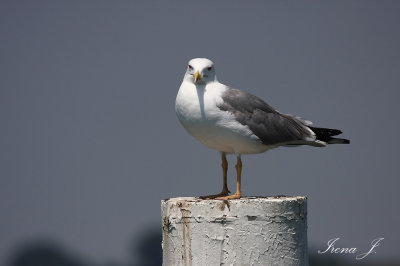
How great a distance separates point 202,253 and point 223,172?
7.51 feet

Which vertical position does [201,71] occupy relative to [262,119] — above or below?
above

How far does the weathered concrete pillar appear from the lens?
543 cm

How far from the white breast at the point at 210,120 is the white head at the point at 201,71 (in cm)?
8

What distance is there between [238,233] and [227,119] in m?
1.72

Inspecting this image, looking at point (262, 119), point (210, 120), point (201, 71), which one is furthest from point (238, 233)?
point (201, 71)

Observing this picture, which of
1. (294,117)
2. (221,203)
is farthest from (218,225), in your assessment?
(294,117)

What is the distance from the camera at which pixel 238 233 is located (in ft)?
17.8

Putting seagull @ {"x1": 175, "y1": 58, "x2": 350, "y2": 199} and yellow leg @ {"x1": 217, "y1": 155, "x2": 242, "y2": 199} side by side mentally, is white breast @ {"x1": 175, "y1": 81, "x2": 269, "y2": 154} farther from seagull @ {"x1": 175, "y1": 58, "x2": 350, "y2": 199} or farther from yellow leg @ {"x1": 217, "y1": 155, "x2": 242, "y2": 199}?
yellow leg @ {"x1": 217, "y1": 155, "x2": 242, "y2": 199}

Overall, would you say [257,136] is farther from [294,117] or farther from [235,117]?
[294,117]

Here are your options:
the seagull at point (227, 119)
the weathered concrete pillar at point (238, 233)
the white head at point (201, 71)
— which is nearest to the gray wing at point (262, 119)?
the seagull at point (227, 119)

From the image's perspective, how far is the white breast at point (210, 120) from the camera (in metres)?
6.60

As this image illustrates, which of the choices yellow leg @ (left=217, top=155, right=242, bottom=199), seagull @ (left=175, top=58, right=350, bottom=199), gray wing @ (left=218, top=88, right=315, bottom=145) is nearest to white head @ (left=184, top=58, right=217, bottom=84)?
seagull @ (left=175, top=58, right=350, bottom=199)

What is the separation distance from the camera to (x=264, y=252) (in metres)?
5.46

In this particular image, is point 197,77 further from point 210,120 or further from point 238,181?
point 238,181
